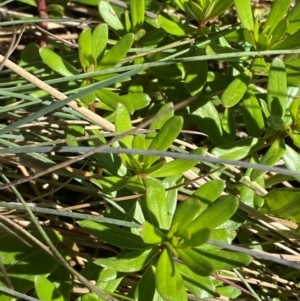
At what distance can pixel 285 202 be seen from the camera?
4.85ft

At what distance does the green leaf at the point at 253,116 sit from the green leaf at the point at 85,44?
1.54 ft

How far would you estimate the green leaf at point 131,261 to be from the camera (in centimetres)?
124

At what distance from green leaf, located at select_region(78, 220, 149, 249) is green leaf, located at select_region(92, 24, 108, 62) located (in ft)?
1.65

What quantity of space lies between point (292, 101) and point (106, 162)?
1.80 ft

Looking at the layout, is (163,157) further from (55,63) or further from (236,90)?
(55,63)

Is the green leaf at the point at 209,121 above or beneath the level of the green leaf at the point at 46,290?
above

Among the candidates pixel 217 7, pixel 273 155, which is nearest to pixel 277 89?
pixel 273 155

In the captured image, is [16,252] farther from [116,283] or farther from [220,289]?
[220,289]

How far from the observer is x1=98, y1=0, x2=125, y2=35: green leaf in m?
1.61

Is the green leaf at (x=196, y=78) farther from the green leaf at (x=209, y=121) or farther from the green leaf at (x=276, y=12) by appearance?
the green leaf at (x=276, y=12)

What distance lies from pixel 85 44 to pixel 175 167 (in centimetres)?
44

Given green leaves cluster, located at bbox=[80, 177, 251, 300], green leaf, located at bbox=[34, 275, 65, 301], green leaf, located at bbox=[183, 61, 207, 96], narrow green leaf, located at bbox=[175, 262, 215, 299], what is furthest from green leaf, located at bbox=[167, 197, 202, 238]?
green leaf, located at bbox=[183, 61, 207, 96]

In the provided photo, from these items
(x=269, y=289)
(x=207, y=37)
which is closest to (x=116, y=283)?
(x=269, y=289)

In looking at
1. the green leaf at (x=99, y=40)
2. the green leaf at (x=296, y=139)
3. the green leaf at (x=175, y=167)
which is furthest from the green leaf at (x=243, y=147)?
the green leaf at (x=99, y=40)
